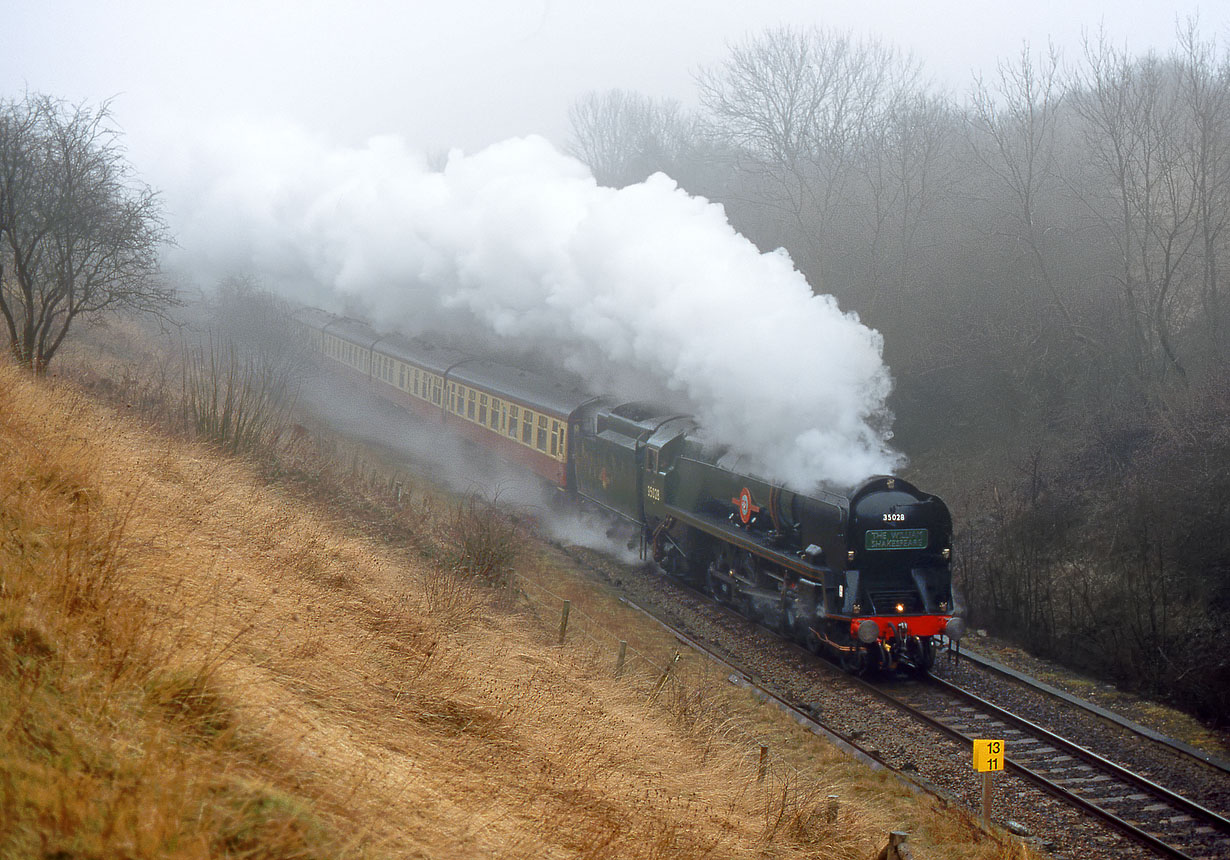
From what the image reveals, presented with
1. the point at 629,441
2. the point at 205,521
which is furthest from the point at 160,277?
the point at 205,521

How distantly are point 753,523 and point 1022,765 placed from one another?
4.59 meters

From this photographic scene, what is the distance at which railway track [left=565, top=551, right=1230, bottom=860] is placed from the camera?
24.5ft

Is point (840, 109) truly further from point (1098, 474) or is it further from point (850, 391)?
point (850, 391)

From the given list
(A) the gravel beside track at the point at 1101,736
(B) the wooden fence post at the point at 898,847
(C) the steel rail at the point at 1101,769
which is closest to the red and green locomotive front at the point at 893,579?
(C) the steel rail at the point at 1101,769

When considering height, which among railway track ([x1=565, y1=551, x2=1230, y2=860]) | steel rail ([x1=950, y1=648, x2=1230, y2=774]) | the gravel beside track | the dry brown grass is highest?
the dry brown grass

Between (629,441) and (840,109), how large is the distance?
53.7 feet

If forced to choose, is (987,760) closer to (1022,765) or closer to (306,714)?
(1022,765)

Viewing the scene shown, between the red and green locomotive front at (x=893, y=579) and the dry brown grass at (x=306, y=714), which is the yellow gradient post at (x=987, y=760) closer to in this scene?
the dry brown grass at (x=306, y=714)

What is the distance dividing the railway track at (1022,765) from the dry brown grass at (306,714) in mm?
611

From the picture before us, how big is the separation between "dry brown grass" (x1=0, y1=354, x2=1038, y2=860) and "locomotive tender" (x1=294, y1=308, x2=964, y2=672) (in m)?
1.81

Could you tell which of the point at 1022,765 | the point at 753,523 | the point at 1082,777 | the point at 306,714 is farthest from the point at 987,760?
the point at 306,714

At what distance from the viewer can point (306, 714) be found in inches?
199

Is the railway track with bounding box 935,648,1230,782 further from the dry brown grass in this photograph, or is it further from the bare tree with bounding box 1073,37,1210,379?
the bare tree with bounding box 1073,37,1210,379

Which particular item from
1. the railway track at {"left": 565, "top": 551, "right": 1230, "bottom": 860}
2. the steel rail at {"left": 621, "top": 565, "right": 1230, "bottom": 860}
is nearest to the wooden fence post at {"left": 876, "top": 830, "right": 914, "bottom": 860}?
the railway track at {"left": 565, "top": 551, "right": 1230, "bottom": 860}
